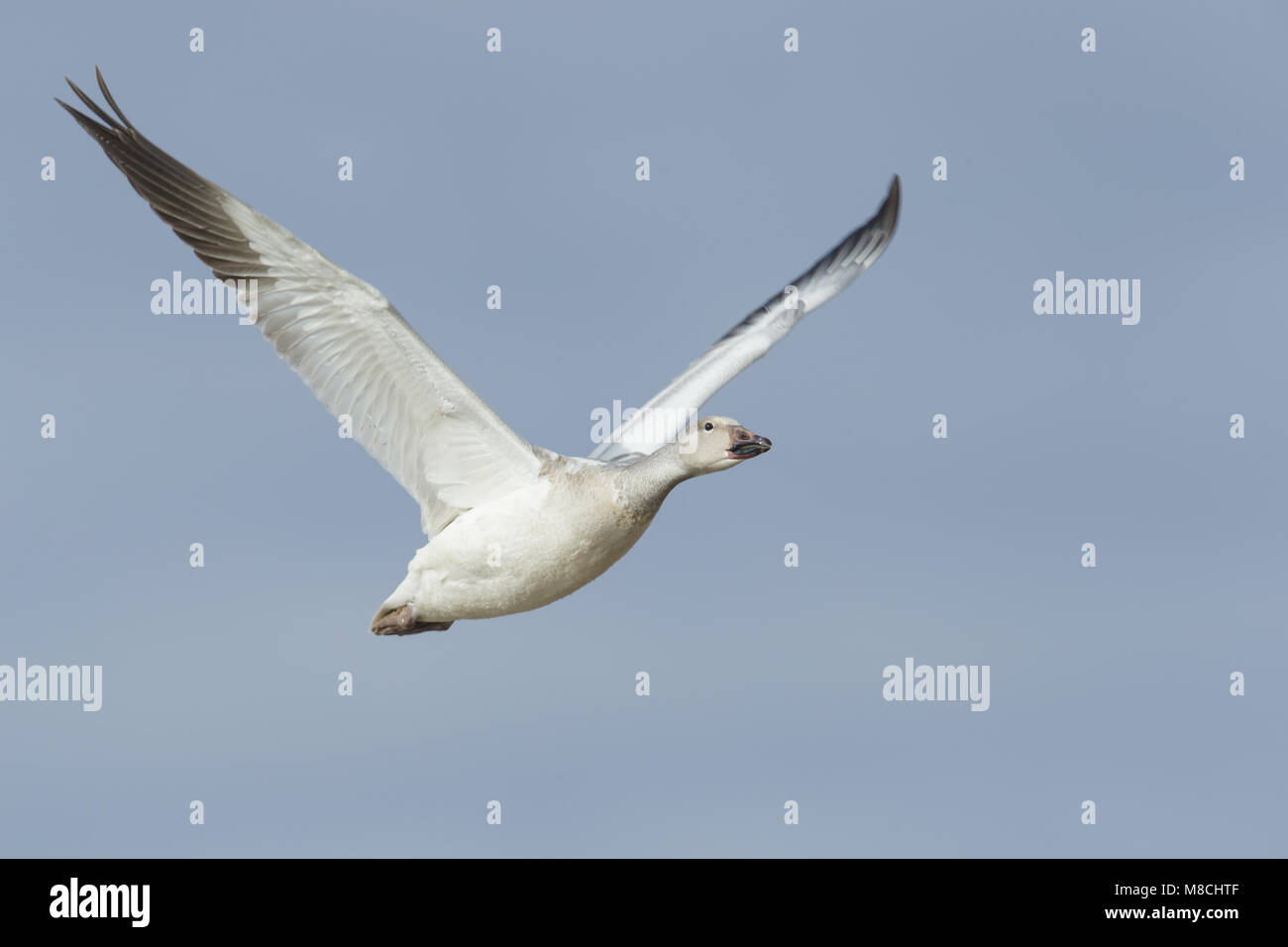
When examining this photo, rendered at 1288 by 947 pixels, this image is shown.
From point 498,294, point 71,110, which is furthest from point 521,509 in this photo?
point 71,110

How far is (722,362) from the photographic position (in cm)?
2058

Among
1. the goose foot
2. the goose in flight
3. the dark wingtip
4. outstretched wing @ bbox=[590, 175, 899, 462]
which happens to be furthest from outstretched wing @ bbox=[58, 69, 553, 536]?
the dark wingtip

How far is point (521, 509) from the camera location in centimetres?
1714

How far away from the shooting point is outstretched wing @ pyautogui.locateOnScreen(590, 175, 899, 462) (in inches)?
791

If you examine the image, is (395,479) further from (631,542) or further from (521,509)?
(631,542)

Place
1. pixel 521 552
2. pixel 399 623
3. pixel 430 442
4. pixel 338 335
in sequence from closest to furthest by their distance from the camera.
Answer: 1. pixel 338 335
2. pixel 521 552
3. pixel 430 442
4. pixel 399 623

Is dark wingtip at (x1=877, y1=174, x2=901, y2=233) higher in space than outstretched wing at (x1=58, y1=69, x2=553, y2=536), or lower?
higher

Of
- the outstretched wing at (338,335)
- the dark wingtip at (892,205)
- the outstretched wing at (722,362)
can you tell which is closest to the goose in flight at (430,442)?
the outstretched wing at (338,335)

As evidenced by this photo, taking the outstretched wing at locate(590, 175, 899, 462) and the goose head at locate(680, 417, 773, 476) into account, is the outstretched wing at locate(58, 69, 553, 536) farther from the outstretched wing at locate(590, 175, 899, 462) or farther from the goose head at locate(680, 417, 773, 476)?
the outstretched wing at locate(590, 175, 899, 462)

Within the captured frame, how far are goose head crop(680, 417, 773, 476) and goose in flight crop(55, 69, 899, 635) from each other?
1 centimetres

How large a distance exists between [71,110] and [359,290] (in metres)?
3.45

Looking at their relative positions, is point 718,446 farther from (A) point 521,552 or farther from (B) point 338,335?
(B) point 338,335

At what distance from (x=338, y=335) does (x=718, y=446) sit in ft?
12.5

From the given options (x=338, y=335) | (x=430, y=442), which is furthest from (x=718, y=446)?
(x=338, y=335)
